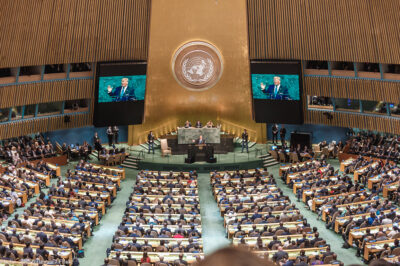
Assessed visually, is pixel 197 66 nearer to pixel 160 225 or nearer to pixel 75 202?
pixel 75 202

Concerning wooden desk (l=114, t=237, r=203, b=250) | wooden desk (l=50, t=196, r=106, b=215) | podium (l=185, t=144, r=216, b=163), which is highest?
podium (l=185, t=144, r=216, b=163)

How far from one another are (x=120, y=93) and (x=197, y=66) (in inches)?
196

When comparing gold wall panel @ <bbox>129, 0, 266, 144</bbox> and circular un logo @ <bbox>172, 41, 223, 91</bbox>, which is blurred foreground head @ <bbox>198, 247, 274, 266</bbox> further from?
circular un logo @ <bbox>172, 41, 223, 91</bbox>

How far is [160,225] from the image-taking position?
58.5 feet

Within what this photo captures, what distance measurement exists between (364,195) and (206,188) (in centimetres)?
732

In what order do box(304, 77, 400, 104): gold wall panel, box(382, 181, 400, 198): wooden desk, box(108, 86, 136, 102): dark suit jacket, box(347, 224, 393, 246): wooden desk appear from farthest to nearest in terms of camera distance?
box(108, 86, 136, 102): dark suit jacket → box(304, 77, 400, 104): gold wall panel → box(382, 181, 400, 198): wooden desk → box(347, 224, 393, 246): wooden desk

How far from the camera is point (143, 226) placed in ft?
58.7

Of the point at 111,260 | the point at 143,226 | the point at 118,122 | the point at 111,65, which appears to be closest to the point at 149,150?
the point at 118,122

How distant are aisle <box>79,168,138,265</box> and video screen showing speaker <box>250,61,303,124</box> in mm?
8113

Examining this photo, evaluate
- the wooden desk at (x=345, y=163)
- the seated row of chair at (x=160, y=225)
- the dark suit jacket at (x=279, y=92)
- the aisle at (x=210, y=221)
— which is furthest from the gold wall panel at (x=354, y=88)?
the seated row of chair at (x=160, y=225)

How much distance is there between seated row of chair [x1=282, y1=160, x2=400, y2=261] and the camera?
1614 centimetres

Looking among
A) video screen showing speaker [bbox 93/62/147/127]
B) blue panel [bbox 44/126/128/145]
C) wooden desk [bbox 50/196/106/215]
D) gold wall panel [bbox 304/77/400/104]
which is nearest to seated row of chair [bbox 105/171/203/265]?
wooden desk [bbox 50/196/106/215]

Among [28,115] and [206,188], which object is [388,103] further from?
[28,115]

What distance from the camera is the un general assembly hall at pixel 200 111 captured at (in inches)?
825
